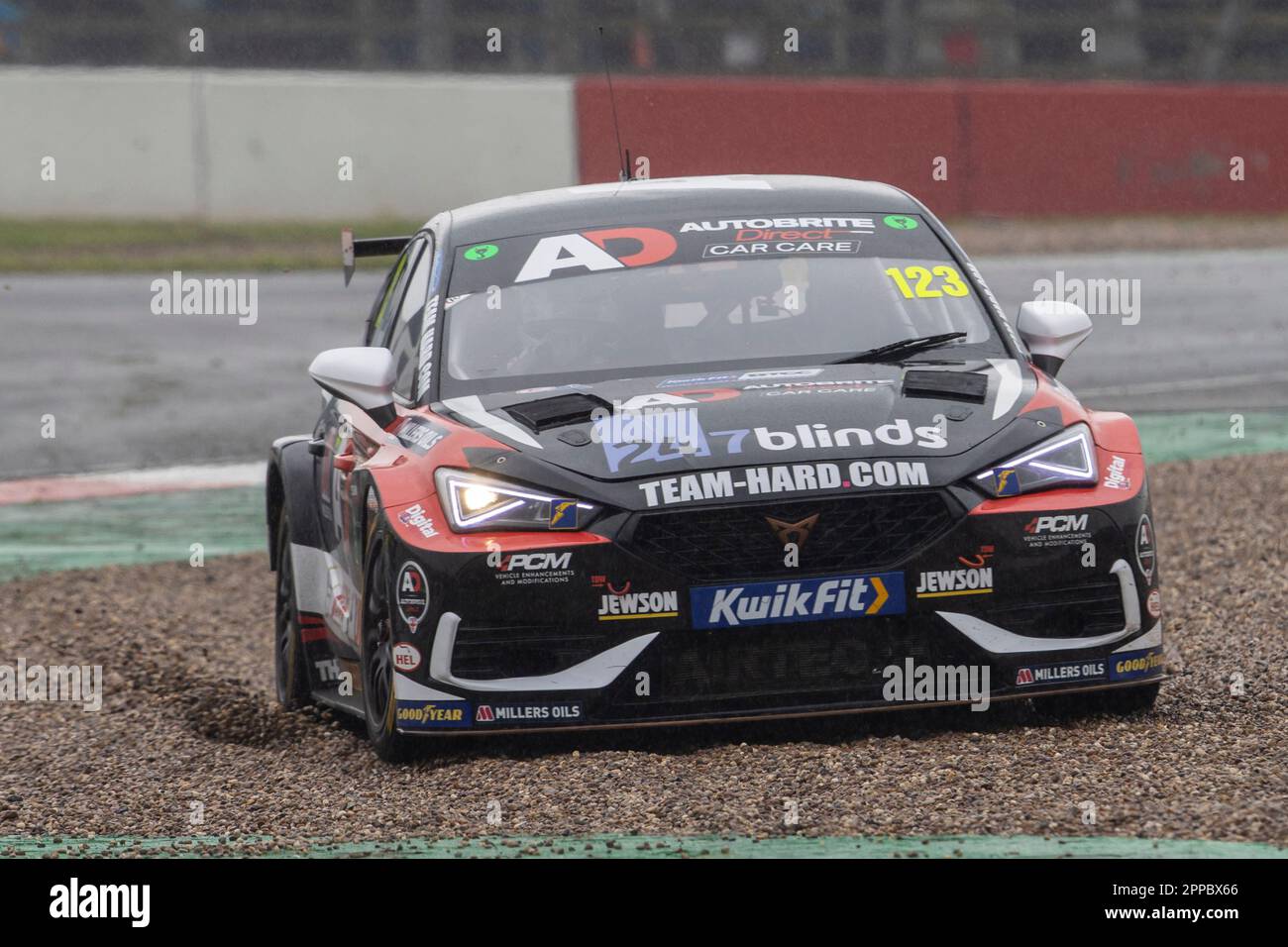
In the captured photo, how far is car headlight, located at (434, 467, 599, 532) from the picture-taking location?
5703 millimetres

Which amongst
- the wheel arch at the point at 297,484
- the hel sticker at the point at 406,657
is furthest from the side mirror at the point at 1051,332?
the wheel arch at the point at 297,484

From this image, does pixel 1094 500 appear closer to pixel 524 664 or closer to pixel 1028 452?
pixel 1028 452

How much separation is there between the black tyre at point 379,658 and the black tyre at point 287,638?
121 cm

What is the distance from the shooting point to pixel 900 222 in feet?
23.5

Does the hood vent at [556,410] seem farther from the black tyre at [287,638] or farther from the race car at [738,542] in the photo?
the black tyre at [287,638]

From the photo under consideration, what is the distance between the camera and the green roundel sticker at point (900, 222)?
23.5ft

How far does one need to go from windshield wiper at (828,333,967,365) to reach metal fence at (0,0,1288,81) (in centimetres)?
2007

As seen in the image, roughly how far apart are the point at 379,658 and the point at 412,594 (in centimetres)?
44

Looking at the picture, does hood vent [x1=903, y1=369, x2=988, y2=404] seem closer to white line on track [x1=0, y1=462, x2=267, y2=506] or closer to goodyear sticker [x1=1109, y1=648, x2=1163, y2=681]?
goodyear sticker [x1=1109, y1=648, x2=1163, y2=681]

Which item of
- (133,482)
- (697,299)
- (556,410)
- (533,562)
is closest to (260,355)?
(133,482)

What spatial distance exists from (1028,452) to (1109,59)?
25007mm

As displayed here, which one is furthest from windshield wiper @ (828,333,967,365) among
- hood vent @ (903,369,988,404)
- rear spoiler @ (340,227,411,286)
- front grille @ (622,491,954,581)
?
rear spoiler @ (340,227,411,286)
